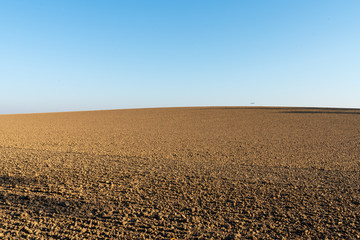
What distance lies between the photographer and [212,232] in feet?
11.2

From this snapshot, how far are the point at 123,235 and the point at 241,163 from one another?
198 inches

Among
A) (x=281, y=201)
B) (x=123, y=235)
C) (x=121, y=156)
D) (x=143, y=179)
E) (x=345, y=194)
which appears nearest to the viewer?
(x=123, y=235)

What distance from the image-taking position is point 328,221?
3.72 meters

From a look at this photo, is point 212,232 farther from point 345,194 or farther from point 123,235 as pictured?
point 345,194

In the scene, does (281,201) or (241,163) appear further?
(241,163)

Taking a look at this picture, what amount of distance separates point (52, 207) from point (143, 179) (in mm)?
2075

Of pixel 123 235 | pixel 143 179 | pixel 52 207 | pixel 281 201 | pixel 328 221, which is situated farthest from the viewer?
pixel 143 179

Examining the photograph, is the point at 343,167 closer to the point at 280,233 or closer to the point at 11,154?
the point at 280,233

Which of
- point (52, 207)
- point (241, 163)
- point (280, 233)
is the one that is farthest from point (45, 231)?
point (241, 163)

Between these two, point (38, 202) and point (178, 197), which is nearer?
point (38, 202)

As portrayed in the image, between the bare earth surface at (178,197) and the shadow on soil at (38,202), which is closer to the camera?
the bare earth surface at (178,197)

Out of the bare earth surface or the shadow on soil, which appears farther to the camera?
the shadow on soil

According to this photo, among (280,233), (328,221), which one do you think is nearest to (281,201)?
(328,221)

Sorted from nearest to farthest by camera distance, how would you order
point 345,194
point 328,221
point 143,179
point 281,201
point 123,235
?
point 123,235, point 328,221, point 281,201, point 345,194, point 143,179
